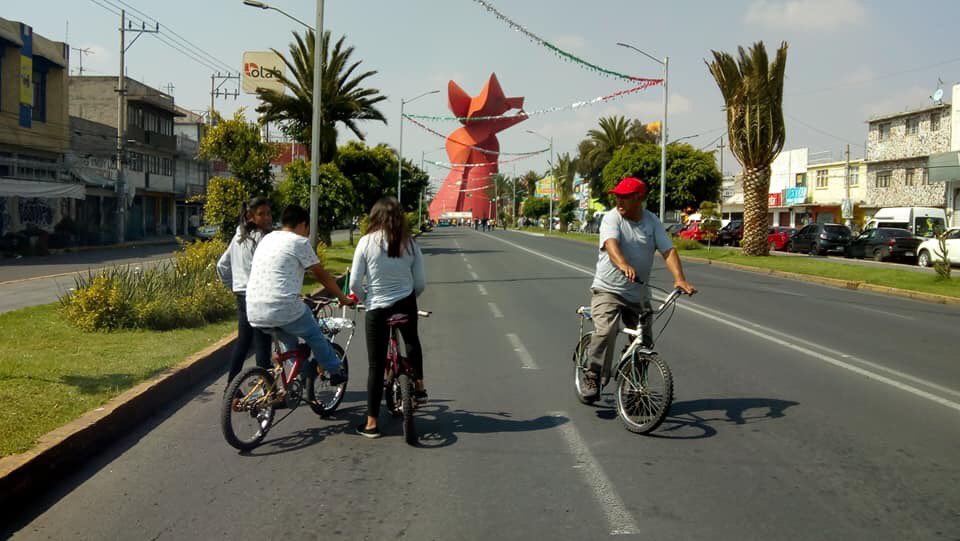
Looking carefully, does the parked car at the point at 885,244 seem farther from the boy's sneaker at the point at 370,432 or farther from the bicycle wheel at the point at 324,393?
the boy's sneaker at the point at 370,432

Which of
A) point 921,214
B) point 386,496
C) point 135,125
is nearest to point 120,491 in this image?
point 386,496

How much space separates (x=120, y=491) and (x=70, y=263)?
80.7ft

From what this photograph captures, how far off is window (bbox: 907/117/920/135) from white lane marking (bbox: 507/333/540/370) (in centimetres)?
4598

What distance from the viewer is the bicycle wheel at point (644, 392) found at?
576 centimetres

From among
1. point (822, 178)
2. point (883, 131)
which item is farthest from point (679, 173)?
point (883, 131)

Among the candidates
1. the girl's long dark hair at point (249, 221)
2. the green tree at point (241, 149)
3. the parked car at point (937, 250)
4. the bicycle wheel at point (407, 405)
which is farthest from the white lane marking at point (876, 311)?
the parked car at point (937, 250)

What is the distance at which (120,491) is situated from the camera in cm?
482

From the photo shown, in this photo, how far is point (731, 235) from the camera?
50438 millimetres

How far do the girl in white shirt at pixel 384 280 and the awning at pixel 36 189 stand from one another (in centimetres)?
2854

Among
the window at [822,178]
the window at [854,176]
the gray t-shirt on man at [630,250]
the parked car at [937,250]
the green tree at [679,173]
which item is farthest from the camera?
the window at [822,178]

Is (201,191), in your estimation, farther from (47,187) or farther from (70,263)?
(70,263)

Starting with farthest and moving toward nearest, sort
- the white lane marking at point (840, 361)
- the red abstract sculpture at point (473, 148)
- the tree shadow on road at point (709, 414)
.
→ the red abstract sculpture at point (473, 148) → the white lane marking at point (840, 361) → the tree shadow on road at point (709, 414)

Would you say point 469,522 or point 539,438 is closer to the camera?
point 469,522

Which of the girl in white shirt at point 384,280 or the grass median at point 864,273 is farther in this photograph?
the grass median at point 864,273
